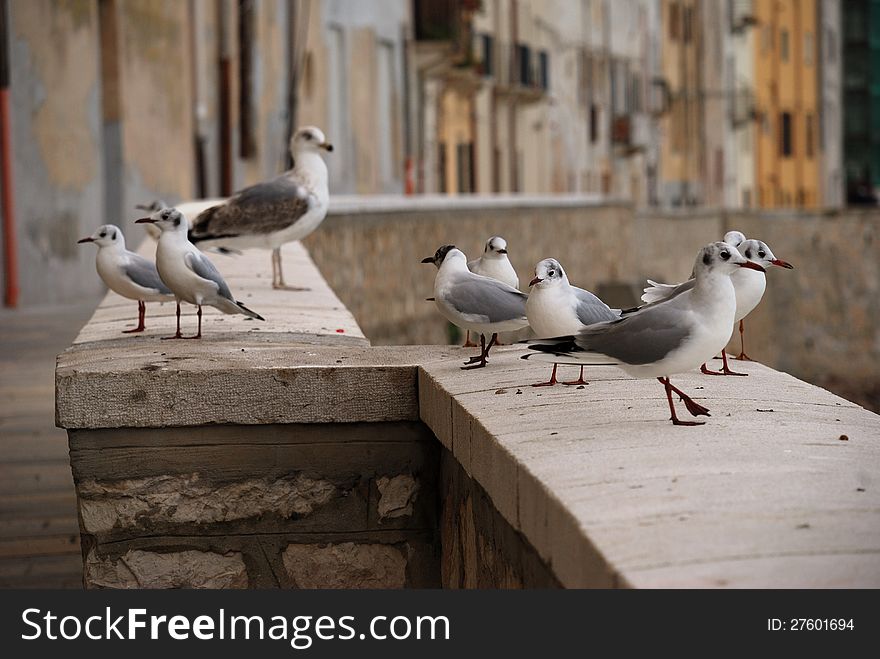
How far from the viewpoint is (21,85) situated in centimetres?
1520

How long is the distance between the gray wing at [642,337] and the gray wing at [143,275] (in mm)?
2091

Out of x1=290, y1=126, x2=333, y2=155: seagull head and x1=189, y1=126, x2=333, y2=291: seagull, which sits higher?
x1=290, y1=126, x2=333, y2=155: seagull head

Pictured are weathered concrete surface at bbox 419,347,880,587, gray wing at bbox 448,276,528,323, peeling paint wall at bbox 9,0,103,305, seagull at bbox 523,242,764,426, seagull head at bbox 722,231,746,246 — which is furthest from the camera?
peeling paint wall at bbox 9,0,103,305

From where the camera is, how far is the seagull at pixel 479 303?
4.42m

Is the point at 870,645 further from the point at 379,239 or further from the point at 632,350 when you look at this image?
the point at 379,239

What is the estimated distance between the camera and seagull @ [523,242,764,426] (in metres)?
3.56

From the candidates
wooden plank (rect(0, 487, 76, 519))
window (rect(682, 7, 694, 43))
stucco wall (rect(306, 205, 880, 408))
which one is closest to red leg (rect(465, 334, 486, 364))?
wooden plank (rect(0, 487, 76, 519))

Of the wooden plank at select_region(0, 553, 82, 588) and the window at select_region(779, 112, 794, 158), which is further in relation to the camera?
the window at select_region(779, 112, 794, 158)

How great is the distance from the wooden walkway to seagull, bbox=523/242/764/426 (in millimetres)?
2727

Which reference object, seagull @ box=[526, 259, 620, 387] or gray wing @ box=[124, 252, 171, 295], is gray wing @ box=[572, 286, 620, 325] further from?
gray wing @ box=[124, 252, 171, 295]

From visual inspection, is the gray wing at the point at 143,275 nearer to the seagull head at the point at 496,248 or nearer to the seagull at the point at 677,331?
the seagull head at the point at 496,248

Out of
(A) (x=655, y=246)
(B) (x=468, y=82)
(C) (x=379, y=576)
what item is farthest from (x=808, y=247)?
(C) (x=379, y=576)

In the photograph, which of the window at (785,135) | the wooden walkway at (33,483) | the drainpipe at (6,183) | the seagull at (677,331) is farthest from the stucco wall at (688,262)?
the window at (785,135)

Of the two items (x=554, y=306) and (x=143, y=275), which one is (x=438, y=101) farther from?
(x=554, y=306)
